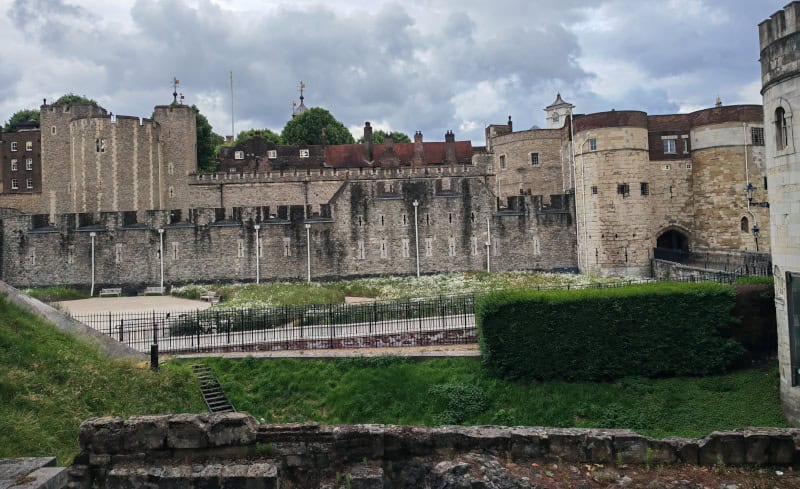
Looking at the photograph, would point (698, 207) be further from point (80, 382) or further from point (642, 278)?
point (80, 382)

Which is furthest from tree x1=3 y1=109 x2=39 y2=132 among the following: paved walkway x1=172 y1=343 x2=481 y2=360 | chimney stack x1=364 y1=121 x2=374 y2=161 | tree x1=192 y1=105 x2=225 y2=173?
paved walkway x1=172 y1=343 x2=481 y2=360

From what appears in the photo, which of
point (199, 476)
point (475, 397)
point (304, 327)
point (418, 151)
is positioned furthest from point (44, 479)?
point (418, 151)

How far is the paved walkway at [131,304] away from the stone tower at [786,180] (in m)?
23.8

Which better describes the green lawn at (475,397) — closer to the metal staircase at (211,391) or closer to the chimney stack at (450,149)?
the metal staircase at (211,391)

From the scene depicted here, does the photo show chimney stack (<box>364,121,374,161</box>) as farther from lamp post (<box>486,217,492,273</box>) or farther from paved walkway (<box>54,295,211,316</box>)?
paved walkway (<box>54,295,211,316</box>)

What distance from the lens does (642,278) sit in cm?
3372

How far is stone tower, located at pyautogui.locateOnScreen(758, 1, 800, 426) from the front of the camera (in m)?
14.0

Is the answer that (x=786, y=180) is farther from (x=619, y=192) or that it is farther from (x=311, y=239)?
(x=311, y=239)

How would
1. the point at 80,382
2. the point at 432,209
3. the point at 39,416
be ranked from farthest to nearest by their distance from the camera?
the point at 432,209 → the point at 80,382 → the point at 39,416

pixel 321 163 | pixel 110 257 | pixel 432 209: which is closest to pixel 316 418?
Answer: pixel 432 209

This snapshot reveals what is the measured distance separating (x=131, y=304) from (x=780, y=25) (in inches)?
1218

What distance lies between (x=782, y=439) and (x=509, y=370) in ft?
29.7

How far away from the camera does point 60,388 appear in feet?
43.3

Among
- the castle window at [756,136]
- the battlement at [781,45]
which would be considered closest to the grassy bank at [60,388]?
the battlement at [781,45]
